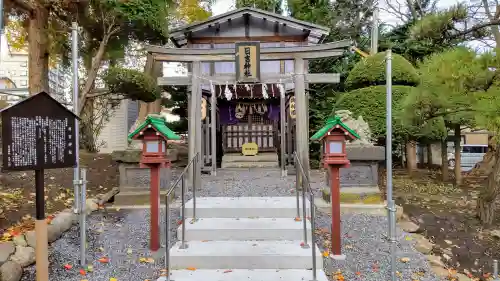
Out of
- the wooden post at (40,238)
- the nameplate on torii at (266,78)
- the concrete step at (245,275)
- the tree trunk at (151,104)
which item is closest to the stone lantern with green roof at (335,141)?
the concrete step at (245,275)

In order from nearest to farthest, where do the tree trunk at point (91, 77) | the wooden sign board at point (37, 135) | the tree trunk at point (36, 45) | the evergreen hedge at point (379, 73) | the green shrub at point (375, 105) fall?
the wooden sign board at point (37, 135) < the tree trunk at point (36, 45) < the tree trunk at point (91, 77) < the green shrub at point (375, 105) < the evergreen hedge at point (379, 73)

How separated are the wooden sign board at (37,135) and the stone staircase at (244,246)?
75.7 inches

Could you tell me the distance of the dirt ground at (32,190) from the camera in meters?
5.67

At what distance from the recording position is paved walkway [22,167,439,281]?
14.4 feet

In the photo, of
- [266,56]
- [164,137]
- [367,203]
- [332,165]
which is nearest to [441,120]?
[367,203]

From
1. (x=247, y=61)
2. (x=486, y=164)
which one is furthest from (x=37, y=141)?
(x=486, y=164)

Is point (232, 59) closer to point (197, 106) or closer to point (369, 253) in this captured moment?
point (197, 106)

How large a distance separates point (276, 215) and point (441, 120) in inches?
284

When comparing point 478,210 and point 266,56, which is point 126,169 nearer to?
point 266,56

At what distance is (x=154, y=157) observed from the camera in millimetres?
5020

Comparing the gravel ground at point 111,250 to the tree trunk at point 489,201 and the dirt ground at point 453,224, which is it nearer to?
the dirt ground at point 453,224

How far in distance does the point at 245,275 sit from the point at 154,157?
2.17 m

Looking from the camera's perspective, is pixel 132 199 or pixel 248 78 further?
pixel 248 78

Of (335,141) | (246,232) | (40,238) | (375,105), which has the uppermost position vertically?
(375,105)
